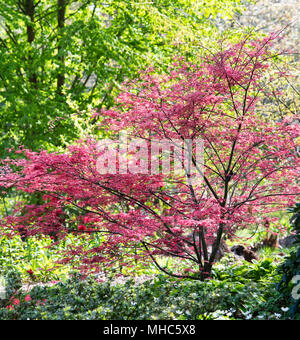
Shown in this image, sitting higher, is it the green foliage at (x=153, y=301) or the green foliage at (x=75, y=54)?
the green foliage at (x=75, y=54)

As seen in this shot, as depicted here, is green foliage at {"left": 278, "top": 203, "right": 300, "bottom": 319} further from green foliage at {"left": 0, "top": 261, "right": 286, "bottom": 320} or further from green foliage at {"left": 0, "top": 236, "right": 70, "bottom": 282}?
green foliage at {"left": 0, "top": 236, "right": 70, "bottom": 282}

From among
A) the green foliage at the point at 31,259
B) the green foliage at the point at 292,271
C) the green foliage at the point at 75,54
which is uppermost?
the green foliage at the point at 75,54

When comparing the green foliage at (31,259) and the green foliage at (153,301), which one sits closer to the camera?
the green foliage at (153,301)

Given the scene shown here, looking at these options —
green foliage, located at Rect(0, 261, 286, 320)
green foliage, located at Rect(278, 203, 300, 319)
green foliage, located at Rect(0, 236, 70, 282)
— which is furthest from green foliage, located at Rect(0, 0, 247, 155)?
green foliage, located at Rect(278, 203, 300, 319)

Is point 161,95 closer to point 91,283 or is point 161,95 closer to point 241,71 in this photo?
point 241,71

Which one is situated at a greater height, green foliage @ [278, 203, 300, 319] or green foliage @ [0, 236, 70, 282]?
green foliage @ [278, 203, 300, 319]

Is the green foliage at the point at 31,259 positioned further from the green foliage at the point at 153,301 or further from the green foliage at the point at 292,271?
the green foliage at the point at 292,271

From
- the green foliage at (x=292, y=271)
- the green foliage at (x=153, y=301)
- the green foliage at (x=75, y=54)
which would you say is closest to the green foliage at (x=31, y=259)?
the green foliage at (x=153, y=301)

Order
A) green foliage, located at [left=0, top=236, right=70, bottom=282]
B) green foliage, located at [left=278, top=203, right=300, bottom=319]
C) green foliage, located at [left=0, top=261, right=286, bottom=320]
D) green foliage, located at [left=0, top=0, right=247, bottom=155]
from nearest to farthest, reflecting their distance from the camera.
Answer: green foliage, located at [left=278, top=203, right=300, bottom=319] → green foliage, located at [left=0, top=261, right=286, bottom=320] → green foliage, located at [left=0, top=236, right=70, bottom=282] → green foliage, located at [left=0, top=0, right=247, bottom=155]

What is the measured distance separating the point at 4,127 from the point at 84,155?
5168 mm

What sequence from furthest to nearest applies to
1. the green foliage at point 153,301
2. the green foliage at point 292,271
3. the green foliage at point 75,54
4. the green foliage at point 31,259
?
1. the green foliage at point 75,54
2. the green foliage at point 31,259
3. the green foliage at point 153,301
4. the green foliage at point 292,271

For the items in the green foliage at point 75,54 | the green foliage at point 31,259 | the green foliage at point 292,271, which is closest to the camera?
the green foliage at point 292,271

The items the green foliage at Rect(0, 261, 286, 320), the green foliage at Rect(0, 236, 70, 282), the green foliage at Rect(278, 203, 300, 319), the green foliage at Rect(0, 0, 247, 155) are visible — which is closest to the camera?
the green foliage at Rect(278, 203, 300, 319)

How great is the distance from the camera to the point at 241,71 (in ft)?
12.3
